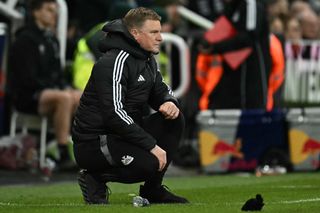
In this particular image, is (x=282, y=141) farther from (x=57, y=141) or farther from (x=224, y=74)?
(x=57, y=141)

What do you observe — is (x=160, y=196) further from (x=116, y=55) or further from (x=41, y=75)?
(x=41, y=75)

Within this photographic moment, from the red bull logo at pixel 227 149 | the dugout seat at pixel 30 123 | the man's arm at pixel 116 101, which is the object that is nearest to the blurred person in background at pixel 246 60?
the red bull logo at pixel 227 149

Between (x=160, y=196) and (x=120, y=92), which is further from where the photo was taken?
(x=160, y=196)

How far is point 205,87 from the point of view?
1530cm

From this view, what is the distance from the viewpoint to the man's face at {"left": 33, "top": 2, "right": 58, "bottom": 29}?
14.2 meters

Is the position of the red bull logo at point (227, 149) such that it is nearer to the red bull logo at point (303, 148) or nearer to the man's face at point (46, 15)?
the red bull logo at point (303, 148)

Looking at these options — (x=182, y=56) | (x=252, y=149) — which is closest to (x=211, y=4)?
(x=182, y=56)

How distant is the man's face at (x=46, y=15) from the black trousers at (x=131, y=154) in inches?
224

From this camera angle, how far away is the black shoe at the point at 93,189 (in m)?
8.77

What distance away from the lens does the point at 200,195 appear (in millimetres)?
10211

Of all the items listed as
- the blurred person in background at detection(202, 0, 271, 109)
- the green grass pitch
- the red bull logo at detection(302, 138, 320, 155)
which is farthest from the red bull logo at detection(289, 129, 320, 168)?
the green grass pitch

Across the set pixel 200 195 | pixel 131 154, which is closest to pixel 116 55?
pixel 131 154

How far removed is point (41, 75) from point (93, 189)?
A: 563cm

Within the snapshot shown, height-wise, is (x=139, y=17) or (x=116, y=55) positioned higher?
(x=139, y=17)
